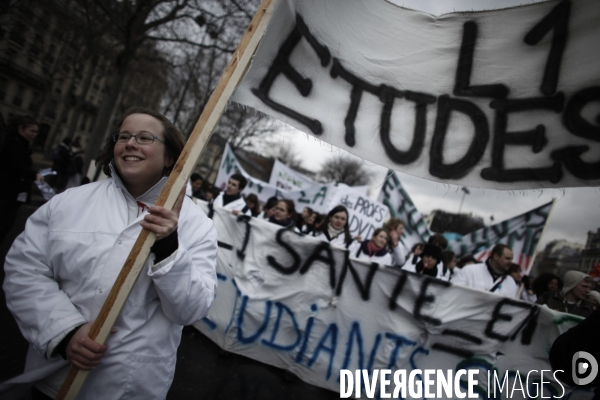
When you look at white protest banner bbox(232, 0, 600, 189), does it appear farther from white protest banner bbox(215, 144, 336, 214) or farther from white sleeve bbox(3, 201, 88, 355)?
white protest banner bbox(215, 144, 336, 214)

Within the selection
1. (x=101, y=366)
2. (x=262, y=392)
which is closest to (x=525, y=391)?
(x=262, y=392)

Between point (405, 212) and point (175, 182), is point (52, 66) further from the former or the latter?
point (175, 182)

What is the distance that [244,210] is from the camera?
5.46m

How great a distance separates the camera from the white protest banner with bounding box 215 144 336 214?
9273 mm

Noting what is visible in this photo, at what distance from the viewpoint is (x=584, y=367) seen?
147 centimetres

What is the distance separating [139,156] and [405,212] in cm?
705

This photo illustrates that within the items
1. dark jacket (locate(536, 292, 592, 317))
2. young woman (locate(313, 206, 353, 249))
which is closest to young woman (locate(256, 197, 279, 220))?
young woman (locate(313, 206, 353, 249))

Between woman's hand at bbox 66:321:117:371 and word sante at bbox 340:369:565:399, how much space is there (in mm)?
2606

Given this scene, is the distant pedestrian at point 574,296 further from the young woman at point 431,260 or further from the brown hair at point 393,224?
the brown hair at point 393,224

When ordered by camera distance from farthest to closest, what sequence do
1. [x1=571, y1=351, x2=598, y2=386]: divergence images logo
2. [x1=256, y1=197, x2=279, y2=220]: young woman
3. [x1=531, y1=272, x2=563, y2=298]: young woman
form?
[x1=256, y1=197, x2=279, y2=220]: young woman < [x1=531, y1=272, x2=563, y2=298]: young woman < [x1=571, y1=351, x2=598, y2=386]: divergence images logo

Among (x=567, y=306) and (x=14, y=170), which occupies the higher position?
(x=567, y=306)

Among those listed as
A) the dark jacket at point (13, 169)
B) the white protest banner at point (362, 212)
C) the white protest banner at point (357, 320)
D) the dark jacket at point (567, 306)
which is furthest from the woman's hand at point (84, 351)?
the white protest banner at point (362, 212)

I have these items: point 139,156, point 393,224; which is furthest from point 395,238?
point 139,156

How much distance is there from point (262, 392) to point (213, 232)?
2.14m
